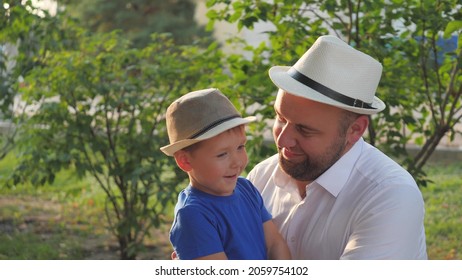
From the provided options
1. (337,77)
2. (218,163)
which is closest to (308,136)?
(337,77)

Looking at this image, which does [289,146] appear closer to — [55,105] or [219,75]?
[219,75]

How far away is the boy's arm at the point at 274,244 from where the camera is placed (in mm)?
2883

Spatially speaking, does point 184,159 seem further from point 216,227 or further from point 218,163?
point 216,227

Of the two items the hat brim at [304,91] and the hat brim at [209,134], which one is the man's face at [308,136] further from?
the hat brim at [209,134]

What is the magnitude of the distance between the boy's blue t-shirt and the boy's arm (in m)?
0.02

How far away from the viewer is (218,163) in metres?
2.73

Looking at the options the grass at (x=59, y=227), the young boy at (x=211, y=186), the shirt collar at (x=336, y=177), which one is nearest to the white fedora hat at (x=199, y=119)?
the young boy at (x=211, y=186)

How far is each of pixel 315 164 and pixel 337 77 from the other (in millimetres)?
307

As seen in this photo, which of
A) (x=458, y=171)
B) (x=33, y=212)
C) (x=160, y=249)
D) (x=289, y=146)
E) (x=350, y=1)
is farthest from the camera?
(x=458, y=171)

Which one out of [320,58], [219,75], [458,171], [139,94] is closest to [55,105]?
[139,94]

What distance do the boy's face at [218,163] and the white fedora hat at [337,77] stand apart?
0.90 ft

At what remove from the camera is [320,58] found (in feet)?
9.74

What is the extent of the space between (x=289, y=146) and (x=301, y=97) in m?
0.17
